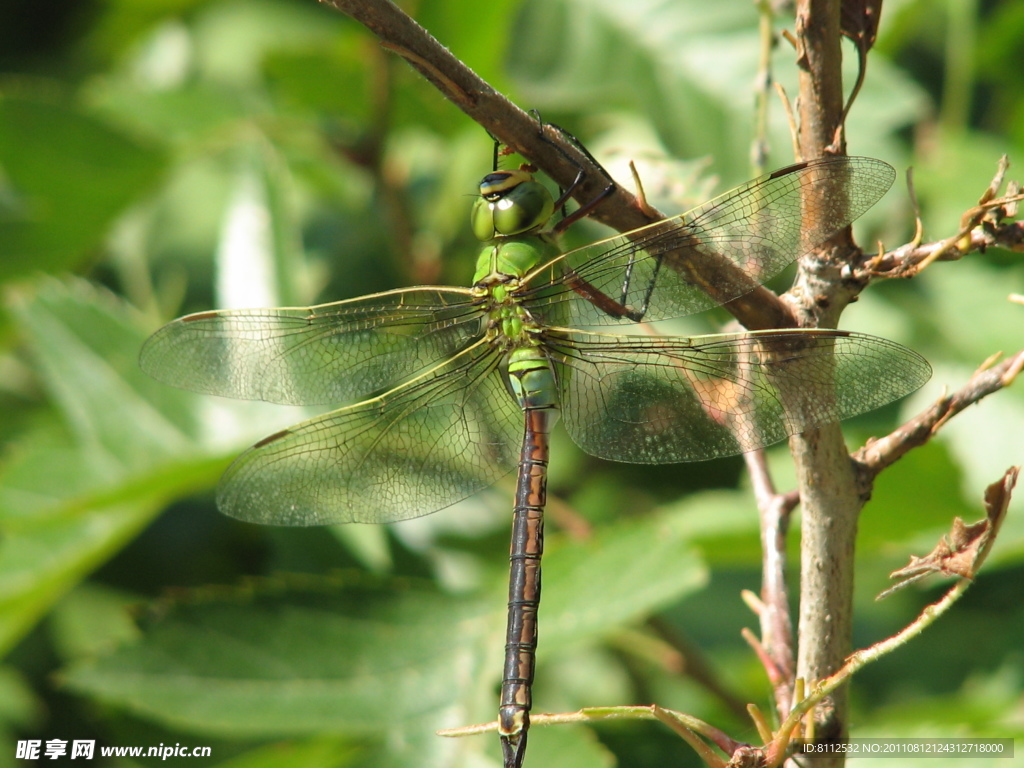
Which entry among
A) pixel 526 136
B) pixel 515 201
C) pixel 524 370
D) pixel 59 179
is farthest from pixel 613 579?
pixel 59 179

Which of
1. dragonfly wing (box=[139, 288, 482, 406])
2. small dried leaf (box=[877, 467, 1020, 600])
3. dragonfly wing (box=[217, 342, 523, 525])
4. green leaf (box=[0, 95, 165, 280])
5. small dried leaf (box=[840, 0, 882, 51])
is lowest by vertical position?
small dried leaf (box=[877, 467, 1020, 600])

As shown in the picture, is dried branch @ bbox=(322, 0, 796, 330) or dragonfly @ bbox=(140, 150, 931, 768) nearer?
dried branch @ bbox=(322, 0, 796, 330)

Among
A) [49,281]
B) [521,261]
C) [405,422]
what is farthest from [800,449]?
[49,281]

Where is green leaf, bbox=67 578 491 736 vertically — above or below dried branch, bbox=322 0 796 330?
below

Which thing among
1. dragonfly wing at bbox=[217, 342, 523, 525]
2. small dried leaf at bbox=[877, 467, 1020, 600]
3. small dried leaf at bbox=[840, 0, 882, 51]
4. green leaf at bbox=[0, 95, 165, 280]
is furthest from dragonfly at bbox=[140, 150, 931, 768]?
green leaf at bbox=[0, 95, 165, 280]

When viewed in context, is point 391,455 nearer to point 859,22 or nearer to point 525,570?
point 525,570

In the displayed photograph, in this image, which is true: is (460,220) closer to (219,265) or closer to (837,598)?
(219,265)

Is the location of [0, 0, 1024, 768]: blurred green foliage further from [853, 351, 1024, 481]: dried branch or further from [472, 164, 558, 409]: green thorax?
[853, 351, 1024, 481]: dried branch

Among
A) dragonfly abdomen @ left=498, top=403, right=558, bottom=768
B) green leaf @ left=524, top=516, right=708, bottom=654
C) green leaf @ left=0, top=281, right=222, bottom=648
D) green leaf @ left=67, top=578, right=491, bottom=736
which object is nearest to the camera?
dragonfly abdomen @ left=498, top=403, right=558, bottom=768
